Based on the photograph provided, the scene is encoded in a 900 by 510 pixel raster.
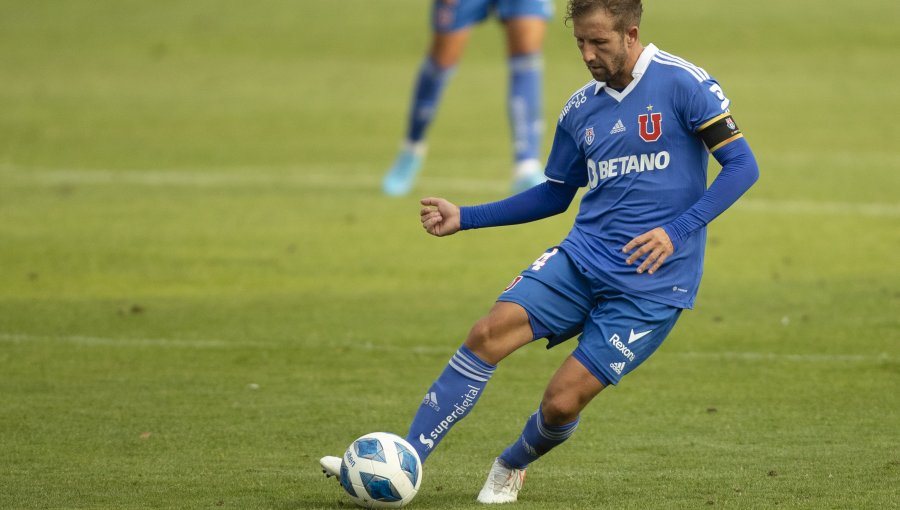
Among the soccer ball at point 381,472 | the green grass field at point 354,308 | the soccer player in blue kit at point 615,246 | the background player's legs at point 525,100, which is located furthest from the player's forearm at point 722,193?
the background player's legs at point 525,100

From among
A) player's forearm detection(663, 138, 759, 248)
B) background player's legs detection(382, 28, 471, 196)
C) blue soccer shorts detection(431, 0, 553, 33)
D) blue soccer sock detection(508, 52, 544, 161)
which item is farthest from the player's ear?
background player's legs detection(382, 28, 471, 196)

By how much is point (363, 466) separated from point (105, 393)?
2.86 m

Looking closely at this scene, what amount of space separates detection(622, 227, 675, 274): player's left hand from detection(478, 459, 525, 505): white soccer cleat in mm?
1014

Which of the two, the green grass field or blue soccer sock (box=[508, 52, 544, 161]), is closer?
the green grass field

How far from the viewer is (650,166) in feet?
20.2

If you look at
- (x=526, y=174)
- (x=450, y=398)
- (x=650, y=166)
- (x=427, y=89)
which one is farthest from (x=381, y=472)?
(x=427, y=89)

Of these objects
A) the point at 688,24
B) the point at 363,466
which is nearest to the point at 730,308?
the point at 363,466

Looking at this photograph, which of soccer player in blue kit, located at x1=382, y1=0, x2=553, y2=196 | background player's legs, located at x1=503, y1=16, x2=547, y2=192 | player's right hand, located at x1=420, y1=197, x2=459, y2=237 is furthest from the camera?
background player's legs, located at x1=503, y1=16, x2=547, y2=192

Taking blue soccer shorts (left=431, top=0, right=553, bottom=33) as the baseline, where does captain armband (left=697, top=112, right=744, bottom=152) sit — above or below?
above

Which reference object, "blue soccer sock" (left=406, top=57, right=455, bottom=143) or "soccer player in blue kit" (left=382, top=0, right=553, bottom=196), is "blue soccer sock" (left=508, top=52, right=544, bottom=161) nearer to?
"soccer player in blue kit" (left=382, top=0, right=553, bottom=196)

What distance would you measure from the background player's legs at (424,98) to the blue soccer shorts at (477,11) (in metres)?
0.14

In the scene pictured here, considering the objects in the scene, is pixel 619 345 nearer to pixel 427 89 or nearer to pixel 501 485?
pixel 501 485

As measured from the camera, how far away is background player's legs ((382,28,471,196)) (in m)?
15.5

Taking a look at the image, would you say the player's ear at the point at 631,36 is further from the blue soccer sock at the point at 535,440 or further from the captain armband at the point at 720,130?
the blue soccer sock at the point at 535,440
